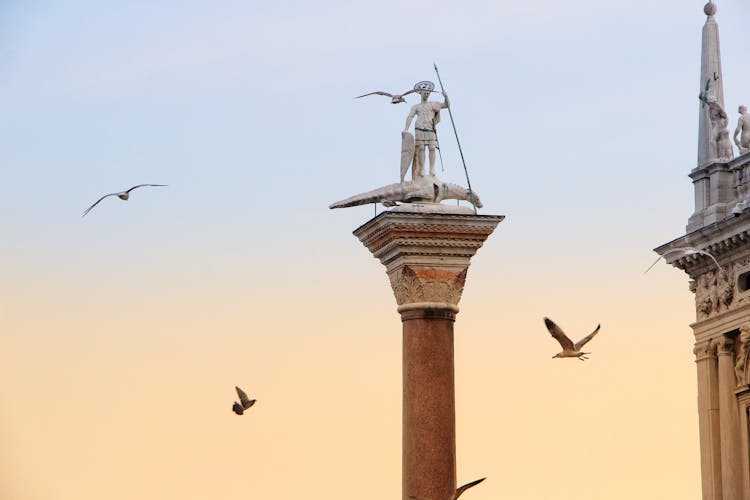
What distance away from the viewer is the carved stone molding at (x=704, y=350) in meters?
60.6

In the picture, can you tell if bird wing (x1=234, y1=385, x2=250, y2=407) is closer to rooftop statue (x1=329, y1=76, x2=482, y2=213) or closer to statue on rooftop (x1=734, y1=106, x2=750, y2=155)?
rooftop statue (x1=329, y1=76, x2=482, y2=213)

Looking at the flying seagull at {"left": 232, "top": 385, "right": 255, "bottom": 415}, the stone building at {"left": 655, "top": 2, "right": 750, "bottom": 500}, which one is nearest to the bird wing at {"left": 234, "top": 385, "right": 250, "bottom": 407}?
the flying seagull at {"left": 232, "top": 385, "right": 255, "bottom": 415}

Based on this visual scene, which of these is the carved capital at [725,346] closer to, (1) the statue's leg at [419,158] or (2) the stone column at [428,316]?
(1) the statue's leg at [419,158]

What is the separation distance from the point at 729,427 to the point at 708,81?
816cm

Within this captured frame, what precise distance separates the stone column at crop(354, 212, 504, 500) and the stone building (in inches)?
446

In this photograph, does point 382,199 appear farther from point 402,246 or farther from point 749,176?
point 749,176

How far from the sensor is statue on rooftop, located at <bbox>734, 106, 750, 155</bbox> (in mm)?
60312

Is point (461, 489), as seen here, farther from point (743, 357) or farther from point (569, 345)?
point (743, 357)

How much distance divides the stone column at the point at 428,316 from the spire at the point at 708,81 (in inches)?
586

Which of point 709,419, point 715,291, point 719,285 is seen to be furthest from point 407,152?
point 709,419

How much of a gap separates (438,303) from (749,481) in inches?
564

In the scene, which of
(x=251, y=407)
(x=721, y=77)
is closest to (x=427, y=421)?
(x=251, y=407)

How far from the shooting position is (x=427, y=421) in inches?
1831

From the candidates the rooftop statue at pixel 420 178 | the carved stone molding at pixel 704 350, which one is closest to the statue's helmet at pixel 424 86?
the rooftop statue at pixel 420 178
